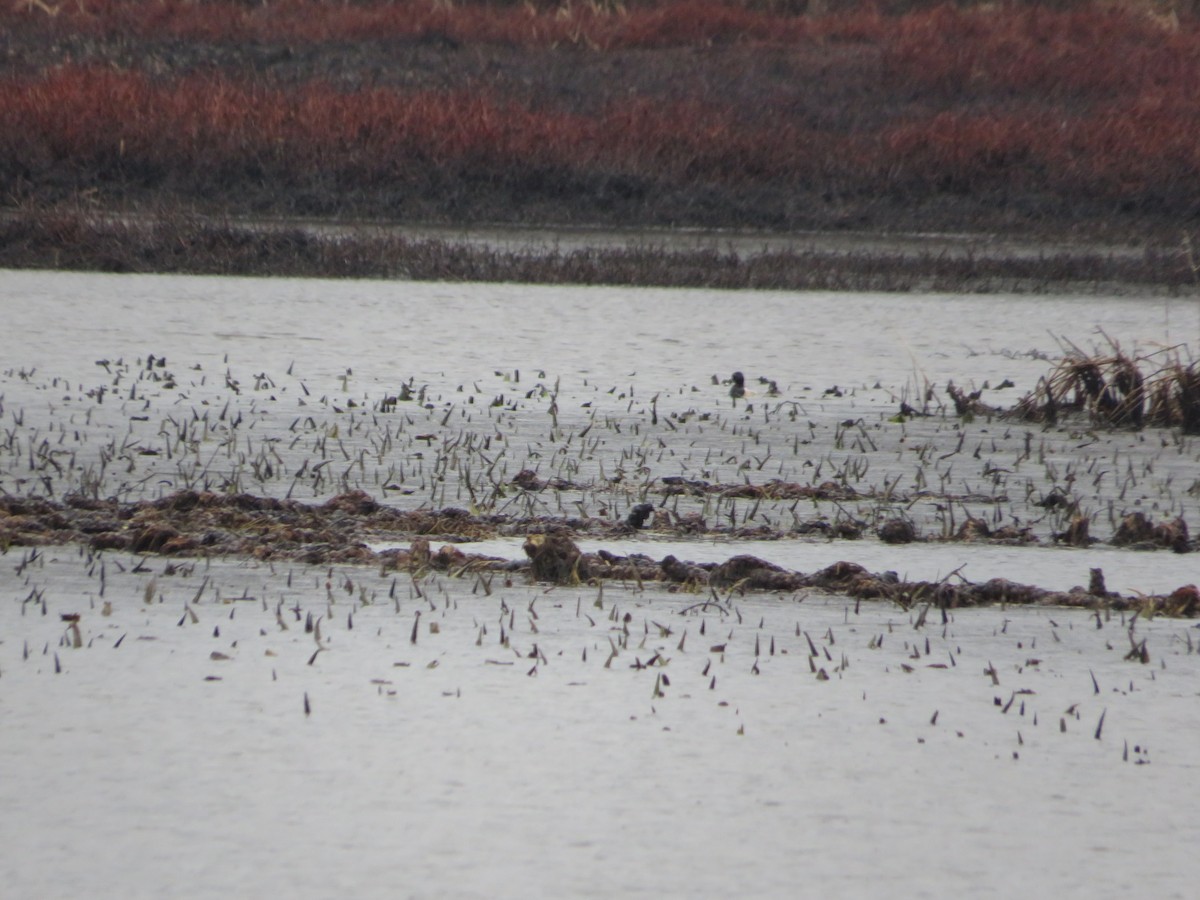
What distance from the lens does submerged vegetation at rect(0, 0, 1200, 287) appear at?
713 inches

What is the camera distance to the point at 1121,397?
326 inches

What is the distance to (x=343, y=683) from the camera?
3.94 m

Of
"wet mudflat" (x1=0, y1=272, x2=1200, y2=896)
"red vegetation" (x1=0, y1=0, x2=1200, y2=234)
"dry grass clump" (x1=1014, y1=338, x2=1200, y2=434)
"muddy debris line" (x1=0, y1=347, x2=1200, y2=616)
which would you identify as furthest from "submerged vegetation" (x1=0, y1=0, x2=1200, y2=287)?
"wet mudflat" (x1=0, y1=272, x2=1200, y2=896)

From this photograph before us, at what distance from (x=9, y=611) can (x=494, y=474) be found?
238 cm

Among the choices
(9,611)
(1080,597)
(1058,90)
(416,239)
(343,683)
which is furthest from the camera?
(1058,90)

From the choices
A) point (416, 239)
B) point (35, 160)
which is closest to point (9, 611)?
point (416, 239)

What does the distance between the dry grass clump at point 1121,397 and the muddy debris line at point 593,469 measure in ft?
0.04

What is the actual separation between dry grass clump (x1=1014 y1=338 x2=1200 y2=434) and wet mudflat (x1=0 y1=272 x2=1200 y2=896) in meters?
0.17

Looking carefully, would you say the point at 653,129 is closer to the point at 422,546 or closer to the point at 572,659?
the point at 422,546

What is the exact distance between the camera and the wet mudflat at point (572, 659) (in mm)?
3121

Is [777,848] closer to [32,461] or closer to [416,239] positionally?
[32,461]

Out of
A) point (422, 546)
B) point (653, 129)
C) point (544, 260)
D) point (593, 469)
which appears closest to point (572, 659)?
point (422, 546)

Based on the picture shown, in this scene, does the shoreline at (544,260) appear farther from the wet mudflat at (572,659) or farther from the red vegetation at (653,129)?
the wet mudflat at (572,659)

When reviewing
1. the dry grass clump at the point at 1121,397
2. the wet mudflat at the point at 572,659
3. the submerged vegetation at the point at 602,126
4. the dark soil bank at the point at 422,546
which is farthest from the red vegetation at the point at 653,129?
the dark soil bank at the point at 422,546
